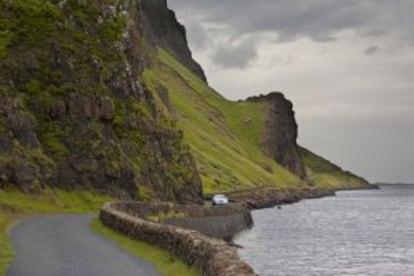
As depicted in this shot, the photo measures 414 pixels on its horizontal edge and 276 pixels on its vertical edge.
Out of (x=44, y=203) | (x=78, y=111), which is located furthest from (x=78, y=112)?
(x=44, y=203)

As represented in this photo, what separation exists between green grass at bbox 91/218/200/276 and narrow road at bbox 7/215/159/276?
521 millimetres

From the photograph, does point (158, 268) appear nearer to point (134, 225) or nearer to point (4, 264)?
point (4, 264)

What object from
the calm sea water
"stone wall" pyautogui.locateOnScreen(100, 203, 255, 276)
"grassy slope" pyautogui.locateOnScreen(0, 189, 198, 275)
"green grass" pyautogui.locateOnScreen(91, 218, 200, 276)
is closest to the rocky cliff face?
"grassy slope" pyautogui.locateOnScreen(0, 189, 198, 275)

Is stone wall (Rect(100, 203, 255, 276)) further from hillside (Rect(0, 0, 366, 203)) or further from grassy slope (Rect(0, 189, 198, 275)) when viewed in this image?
hillside (Rect(0, 0, 366, 203))

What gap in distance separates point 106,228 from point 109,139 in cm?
4879

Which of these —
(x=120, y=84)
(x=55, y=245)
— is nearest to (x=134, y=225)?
(x=55, y=245)

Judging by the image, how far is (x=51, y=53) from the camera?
353ft

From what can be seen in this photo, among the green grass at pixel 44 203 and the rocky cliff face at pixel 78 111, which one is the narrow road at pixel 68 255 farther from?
the rocky cliff face at pixel 78 111

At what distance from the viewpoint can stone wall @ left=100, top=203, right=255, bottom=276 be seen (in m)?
24.3

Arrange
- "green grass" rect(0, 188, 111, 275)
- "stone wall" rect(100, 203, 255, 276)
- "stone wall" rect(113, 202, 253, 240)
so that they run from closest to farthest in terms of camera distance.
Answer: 1. "stone wall" rect(100, 203, 255, 276)
2. "stone wall" rect(113, 202, 253, 240)
3. "green grass" rect(0, 188, 111, 275)

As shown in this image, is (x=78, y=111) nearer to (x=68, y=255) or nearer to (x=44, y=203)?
(x=44, y=203)

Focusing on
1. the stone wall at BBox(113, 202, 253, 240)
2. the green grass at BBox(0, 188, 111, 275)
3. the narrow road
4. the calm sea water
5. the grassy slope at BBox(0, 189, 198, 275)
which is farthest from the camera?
the green grass at BBox(0, 188, 111, 275)

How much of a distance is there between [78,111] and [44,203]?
2143 cm

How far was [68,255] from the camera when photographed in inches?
1496
